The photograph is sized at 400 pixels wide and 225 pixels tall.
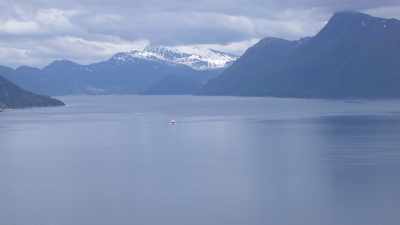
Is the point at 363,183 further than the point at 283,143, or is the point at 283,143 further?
the point at 283,143

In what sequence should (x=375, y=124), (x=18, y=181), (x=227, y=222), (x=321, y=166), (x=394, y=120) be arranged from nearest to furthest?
(x=227, y=222), (x=18, y=181), (x=321, y=166), (x=375, y=124), (x=394, y=120)

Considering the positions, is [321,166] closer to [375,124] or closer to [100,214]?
[100,214]

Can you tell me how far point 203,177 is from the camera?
70.9 meters

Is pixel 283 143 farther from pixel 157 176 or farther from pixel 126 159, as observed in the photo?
pixel 157 176

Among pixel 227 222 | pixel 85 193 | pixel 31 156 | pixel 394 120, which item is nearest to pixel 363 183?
pixel 227 222

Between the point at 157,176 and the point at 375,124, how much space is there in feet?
242

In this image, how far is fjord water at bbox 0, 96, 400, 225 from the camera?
54219 millimetres

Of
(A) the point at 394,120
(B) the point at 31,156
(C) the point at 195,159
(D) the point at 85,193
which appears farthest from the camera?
(A) the point at 394,120

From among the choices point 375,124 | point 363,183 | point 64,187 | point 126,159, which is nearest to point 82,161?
point 126,159

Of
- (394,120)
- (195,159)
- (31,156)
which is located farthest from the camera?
(394,120)

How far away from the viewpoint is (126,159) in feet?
286

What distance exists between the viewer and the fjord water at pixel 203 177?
5422 cm

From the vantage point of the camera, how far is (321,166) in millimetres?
77875

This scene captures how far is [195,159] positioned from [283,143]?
2156 centimetres
